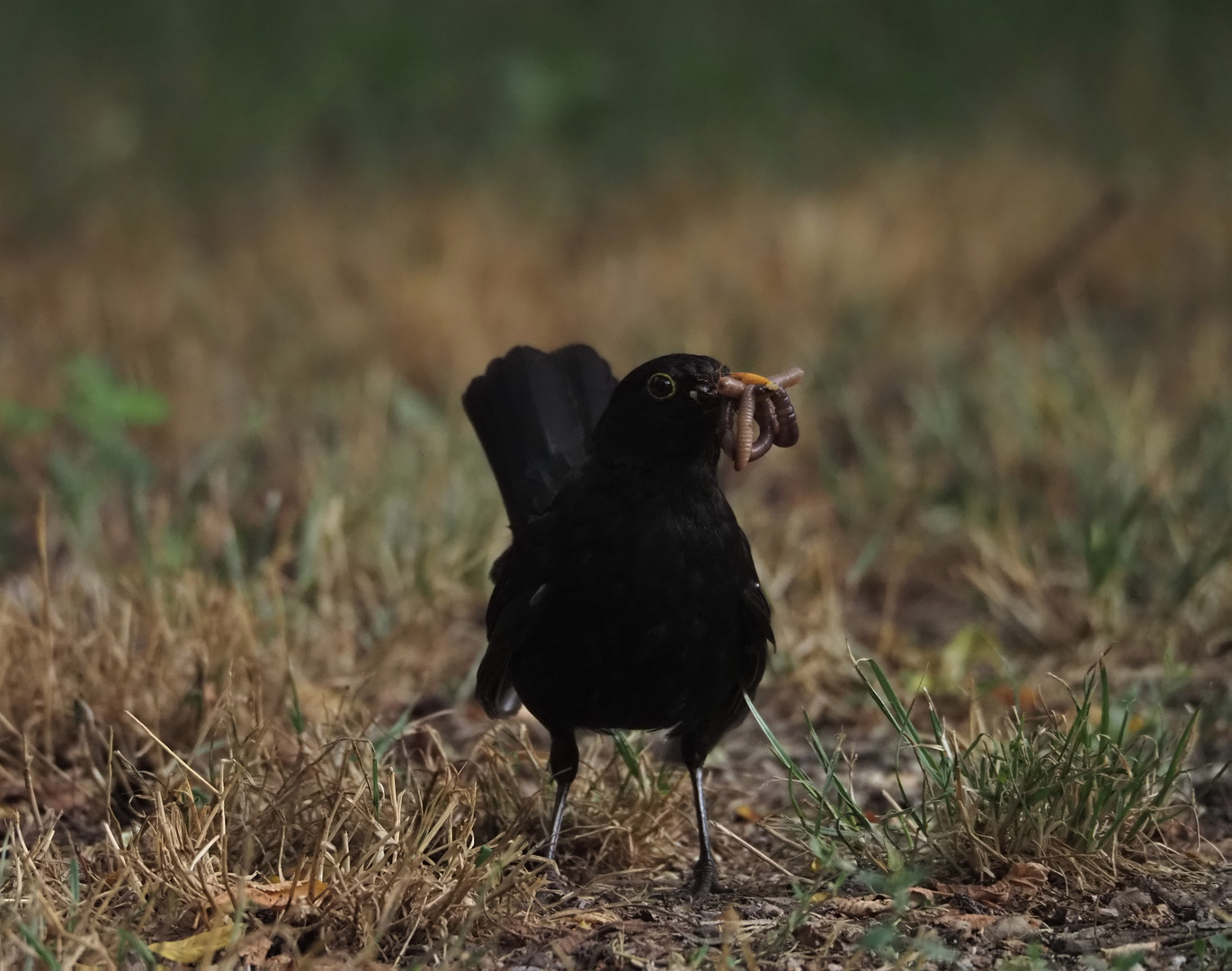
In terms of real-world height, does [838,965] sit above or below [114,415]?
below

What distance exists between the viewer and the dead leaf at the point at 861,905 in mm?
2539

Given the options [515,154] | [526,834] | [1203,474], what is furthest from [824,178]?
[526,834]

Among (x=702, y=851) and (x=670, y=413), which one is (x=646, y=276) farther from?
(x=702, y=851)

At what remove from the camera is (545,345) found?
645cm

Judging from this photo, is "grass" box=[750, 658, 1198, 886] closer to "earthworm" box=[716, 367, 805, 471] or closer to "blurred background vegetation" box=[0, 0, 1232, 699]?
"earthworm" box=[716, 367, 805, 471]

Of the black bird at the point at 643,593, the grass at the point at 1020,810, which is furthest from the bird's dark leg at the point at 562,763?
the grass at the point at 1020,810

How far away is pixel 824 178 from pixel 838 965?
6989mm

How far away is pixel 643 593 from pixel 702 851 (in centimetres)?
49

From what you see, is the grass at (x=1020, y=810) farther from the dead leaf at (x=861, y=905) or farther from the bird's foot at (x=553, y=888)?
the bird's foot at (x=553, y=888)

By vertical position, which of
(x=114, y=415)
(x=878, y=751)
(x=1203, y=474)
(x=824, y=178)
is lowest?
(x=878, y=751)

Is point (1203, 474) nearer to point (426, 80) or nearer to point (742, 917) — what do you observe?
point (742, 917)

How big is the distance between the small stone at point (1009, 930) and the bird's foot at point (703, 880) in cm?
51

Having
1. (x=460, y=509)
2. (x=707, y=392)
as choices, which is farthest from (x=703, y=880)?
(x=460, y=509)

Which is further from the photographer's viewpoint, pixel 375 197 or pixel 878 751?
pixel 375 197
